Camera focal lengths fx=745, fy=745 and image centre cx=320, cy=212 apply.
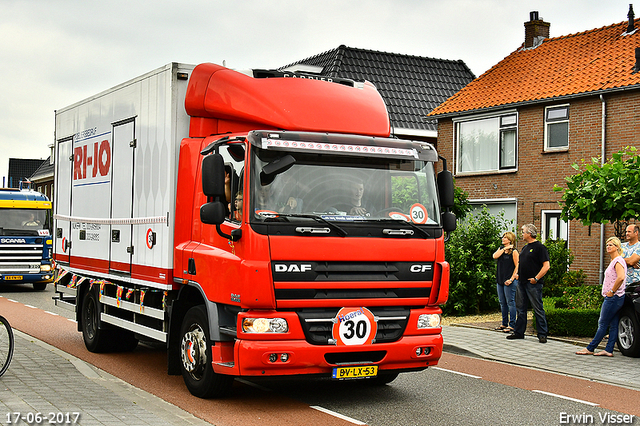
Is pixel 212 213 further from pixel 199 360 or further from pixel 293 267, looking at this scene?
pixel 199 360

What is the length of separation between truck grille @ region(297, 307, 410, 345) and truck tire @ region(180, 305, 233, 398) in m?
1.10

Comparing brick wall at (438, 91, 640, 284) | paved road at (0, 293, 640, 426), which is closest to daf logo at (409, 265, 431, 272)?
paved road at (0, 293, 640, 426)

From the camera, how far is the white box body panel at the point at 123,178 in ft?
27.4

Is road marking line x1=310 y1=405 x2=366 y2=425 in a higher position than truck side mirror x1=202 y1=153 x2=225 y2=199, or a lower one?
lower

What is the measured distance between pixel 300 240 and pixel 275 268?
350mm

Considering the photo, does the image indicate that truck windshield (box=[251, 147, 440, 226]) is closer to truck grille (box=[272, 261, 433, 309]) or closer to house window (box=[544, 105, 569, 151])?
truck grille (box=[272, 261, 433, 309])

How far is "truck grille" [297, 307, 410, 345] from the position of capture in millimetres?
6970

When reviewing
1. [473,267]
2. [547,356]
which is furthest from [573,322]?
[473,267]

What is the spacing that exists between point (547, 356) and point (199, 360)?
5715 mm

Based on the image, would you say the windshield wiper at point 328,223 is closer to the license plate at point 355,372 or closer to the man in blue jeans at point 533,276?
the license plate at point 355,372

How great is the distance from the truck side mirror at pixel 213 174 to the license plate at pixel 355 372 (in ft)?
6.75

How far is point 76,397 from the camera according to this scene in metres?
7.19

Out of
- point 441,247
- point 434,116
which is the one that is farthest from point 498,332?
point 434,116

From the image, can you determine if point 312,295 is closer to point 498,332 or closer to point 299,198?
point 299,198
